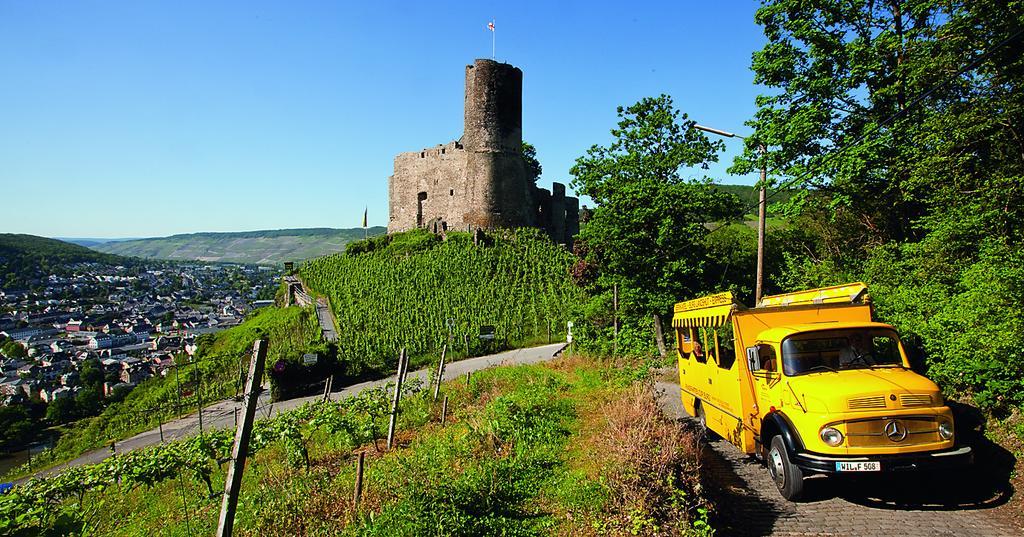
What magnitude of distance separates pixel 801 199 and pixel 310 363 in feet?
64.1

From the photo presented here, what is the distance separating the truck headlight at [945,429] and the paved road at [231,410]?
1324 cm

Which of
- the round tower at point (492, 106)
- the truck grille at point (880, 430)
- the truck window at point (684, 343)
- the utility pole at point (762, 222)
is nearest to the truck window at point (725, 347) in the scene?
the truck window at point (684, 343)

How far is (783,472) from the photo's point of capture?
7.12 m

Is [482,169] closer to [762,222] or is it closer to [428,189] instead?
[428,189]

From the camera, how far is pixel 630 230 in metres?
19.9

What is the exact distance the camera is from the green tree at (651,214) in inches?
770

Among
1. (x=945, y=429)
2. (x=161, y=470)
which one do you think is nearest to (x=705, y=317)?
(x=945, y=429)

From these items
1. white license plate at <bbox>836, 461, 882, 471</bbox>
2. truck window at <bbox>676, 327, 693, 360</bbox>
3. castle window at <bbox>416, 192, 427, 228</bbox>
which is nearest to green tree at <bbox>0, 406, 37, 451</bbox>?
truck window at <bbox>676, 327, 693, 360</bbox>

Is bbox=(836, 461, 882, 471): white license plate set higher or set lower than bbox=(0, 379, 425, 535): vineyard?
higher

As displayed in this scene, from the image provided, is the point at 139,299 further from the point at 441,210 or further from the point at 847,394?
the point at 847,394

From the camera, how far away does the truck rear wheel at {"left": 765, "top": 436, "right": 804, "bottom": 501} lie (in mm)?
6832

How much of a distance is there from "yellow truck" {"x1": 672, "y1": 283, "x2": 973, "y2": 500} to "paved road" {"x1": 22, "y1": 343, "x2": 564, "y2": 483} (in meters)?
10.8

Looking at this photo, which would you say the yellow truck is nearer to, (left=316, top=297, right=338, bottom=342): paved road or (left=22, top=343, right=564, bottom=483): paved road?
(left=22, top=343, right=564, bottom=483): paved road

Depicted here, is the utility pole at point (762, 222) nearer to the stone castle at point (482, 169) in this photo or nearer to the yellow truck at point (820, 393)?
the yellow truck at point (820, 393)
